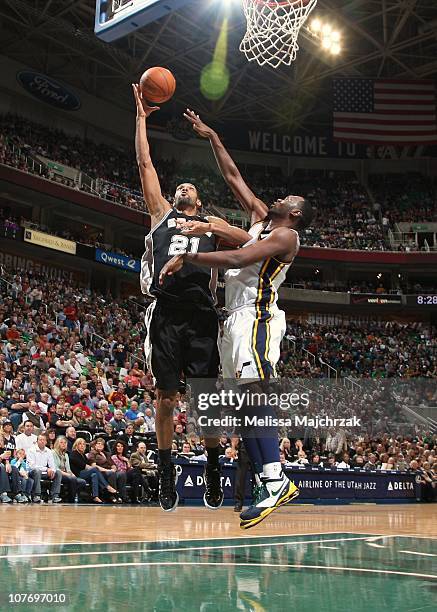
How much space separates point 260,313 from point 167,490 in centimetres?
140

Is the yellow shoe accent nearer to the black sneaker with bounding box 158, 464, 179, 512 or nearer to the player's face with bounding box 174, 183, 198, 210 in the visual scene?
the black sneaker with bounding box 158, 464, 179, 512

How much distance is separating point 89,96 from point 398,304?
17223mm

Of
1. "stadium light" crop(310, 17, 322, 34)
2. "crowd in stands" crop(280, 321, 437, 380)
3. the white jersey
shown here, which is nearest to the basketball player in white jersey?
the white jersey

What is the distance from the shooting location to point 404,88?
28.4 meters

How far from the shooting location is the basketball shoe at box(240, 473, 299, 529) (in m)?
4.07

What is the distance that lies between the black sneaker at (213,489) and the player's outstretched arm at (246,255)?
1491mm

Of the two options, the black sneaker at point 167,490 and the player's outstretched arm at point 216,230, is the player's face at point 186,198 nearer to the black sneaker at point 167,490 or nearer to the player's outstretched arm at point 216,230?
the player's outstretched arm at point 216,230

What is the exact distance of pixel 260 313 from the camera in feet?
14.7

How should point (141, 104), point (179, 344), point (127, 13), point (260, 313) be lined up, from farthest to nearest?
point (127, 13) < point (141, 104) < point (179, 344) < point (260, 313)

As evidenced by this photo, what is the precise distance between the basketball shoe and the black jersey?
1333 mm

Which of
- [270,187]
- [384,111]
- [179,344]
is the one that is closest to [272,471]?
[179,344]

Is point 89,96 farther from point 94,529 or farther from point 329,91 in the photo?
point 94,529

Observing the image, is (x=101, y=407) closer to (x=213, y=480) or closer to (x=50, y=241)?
(x=213, y=480)

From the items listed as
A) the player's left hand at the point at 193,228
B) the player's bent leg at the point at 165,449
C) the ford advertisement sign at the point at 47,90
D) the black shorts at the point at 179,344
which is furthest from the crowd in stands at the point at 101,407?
the ford advertisement sign at the point at 47,90
